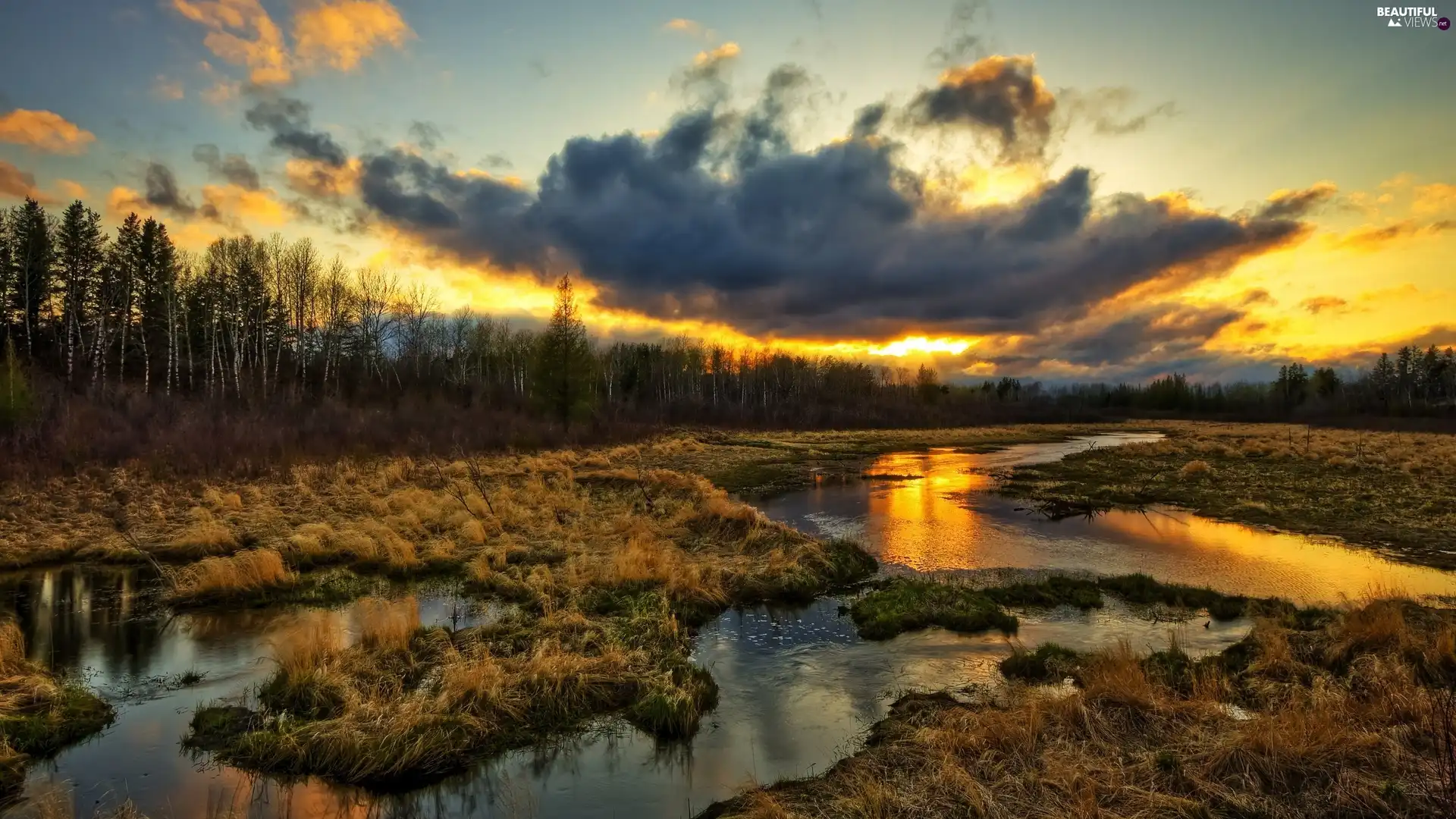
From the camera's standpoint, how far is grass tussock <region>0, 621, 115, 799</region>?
7.91m

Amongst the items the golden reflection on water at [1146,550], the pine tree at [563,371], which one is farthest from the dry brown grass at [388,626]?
the pine tree at [563,371]

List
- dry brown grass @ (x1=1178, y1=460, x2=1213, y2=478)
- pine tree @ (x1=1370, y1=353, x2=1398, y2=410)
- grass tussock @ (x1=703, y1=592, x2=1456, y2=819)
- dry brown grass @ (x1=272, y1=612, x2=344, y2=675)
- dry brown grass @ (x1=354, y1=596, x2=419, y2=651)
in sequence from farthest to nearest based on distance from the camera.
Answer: pine tree @ (x1=1370, y1=353, x2=1398, y2=410) → dry brown grass @ (x1=1178, y1=460, x2=1213, y2=478) → dry brown grass @ (x1=354, y1=596, x2=419, y2=651) → dry brown grass @ (x1=272, y1=612, x2=344, y2=675) → grass tussock @ (x1=703, y1=592, x2=1456, y2=819)

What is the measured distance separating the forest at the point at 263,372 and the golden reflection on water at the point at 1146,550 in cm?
2677

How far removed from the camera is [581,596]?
1423 cm

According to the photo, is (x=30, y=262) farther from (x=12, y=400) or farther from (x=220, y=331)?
(x=12, y=400)

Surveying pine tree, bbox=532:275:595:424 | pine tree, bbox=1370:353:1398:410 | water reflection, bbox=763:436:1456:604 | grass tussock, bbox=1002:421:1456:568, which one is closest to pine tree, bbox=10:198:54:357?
pine tree, bbox=532:275:595:424

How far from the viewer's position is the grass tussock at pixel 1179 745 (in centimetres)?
629

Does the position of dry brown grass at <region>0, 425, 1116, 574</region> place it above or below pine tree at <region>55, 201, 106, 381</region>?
below

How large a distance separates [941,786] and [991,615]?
24.0ft

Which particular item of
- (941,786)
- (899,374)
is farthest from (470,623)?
(899,374)

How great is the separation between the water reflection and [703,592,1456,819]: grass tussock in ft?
19.0

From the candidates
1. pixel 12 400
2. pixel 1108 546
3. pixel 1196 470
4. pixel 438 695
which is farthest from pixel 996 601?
pixel 12 400

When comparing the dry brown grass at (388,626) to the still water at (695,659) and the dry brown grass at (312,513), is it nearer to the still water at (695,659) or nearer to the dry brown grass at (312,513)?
the still water at (695,659)

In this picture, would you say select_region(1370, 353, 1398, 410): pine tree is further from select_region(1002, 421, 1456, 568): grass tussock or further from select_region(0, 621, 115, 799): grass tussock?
select_region(0, 621, 115, 799): grass tussock
